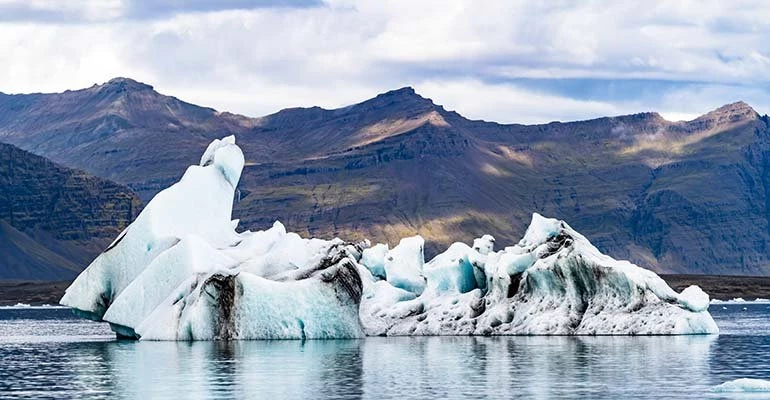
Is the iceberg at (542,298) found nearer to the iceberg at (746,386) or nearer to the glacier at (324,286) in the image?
the glacier at (324,286)

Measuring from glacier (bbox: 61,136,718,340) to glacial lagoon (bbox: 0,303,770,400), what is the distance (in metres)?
0.99

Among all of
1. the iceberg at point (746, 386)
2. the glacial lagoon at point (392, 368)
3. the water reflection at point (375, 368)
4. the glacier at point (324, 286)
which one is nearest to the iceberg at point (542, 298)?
the glacier at point (324, 286)

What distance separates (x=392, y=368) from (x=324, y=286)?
36.9 ft

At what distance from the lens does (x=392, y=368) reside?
5175cm

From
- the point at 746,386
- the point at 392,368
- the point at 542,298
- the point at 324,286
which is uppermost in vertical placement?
the point at 324,286

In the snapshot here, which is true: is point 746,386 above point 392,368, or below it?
below

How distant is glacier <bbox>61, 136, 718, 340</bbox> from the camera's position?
2483 inches

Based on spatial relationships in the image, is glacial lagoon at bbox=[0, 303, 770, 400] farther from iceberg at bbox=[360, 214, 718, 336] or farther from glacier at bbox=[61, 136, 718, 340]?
glacier at bbox=[61, 136, 718, 340]

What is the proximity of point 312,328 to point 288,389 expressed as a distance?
20659 millimetres

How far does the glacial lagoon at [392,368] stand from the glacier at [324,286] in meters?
0.99

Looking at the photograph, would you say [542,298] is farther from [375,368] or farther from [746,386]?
[746,386]

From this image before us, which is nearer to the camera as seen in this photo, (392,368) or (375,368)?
(375,368)

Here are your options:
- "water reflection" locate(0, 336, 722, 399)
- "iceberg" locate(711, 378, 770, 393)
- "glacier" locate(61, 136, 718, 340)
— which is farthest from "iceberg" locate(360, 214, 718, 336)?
"iceberg" locate(711, 378, 770, 393)

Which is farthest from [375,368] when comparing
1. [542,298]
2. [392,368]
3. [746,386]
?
[542,298]
